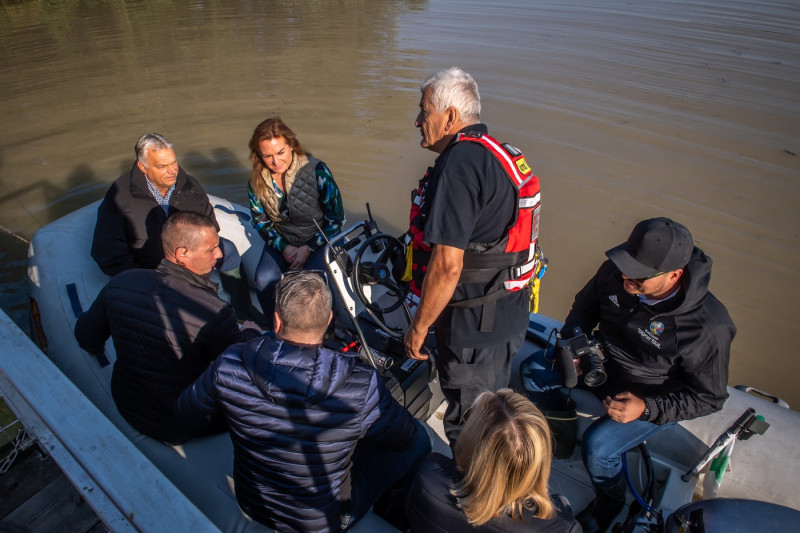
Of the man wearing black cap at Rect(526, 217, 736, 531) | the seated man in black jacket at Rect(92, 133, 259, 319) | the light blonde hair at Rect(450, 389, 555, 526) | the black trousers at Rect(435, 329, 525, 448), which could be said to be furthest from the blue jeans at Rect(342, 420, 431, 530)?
the seated man in black jacket at Rect(92, 133, 259, 319)

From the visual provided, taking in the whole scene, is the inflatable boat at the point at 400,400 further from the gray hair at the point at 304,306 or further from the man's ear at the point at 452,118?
the man's ear at the point at 452,118

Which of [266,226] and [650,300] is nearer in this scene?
[650,300]

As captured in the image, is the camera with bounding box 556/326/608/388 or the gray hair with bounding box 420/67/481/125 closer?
the gray hair with bounding box 420/67/481/125

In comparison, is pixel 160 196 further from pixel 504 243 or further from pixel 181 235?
pixel 504 243

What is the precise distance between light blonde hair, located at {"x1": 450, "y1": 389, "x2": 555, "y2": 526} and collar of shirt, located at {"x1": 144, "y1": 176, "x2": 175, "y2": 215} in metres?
2.33

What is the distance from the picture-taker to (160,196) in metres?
2.83

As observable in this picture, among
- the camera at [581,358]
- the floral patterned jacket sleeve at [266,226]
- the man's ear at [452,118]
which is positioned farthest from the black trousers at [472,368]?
the floral patterned jacket sleeve at [266,226]

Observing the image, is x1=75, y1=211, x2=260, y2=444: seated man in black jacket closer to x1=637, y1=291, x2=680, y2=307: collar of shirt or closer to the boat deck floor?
the boat deck floor

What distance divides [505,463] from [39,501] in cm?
207

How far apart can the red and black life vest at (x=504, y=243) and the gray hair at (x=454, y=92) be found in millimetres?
113

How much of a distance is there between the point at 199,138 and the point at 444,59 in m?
4.30

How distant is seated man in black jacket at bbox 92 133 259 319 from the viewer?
2.67 m

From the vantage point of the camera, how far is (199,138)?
6207mm

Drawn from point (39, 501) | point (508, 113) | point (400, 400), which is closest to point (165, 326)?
point (400, 400)
